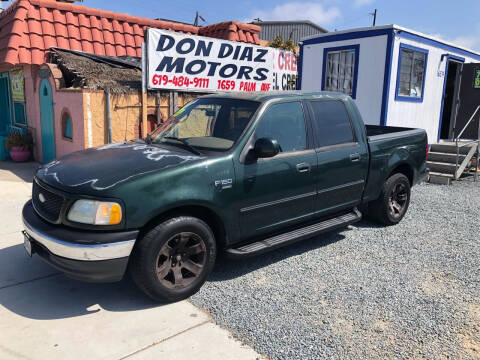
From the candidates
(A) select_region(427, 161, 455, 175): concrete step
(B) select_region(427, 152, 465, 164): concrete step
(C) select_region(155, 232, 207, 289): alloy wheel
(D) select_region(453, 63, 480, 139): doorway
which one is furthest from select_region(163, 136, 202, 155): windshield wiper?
(D) select_region(453, 63, 480, 139): doorway

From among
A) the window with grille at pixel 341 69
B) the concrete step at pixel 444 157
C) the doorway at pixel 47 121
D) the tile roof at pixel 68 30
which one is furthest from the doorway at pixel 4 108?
the concrete step at pixel 444 157

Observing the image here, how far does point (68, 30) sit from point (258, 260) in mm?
8387

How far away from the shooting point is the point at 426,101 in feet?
35.7

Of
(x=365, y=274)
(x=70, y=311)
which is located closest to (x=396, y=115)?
(x=365, y=274)

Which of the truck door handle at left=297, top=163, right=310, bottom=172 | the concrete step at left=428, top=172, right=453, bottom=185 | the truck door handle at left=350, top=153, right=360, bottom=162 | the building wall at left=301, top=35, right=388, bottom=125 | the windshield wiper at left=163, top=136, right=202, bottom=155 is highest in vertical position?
the building wall at left=301, top=35, right=388, bottom=125

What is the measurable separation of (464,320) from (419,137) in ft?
11.0

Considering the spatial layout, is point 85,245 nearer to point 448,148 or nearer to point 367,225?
point 367,225

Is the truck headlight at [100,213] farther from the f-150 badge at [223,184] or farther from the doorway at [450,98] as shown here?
the doorway at [450,98]

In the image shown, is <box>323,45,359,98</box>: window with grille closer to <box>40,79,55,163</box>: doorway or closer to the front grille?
<box>40,79,55,163</box>: doorway

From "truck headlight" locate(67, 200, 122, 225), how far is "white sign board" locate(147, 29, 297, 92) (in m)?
5.49

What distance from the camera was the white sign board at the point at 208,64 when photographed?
822cm

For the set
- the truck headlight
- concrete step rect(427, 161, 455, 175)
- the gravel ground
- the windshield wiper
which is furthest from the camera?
concrete step rect(427, 161, 455, 175)

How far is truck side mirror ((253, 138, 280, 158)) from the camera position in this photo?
3744 mm

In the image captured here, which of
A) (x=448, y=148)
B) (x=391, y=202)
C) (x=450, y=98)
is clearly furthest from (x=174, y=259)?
(x=450, y=98)
